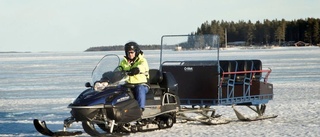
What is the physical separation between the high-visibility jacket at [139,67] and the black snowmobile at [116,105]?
89mm

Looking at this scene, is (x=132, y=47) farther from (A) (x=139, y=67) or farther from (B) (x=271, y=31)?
(B) (x=271, y=31)

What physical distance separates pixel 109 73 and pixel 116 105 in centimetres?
62

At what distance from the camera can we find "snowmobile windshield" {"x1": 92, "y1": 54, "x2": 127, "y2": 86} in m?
9.29

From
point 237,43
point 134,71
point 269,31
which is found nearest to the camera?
point 134,71

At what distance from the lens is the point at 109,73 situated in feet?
30.9

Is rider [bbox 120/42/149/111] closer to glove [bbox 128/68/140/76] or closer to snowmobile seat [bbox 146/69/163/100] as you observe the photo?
glove [bbox 128/68/140/76]

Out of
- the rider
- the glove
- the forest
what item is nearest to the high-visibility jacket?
the rider

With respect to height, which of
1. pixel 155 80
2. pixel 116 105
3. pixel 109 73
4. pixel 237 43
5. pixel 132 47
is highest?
pixel 132 47

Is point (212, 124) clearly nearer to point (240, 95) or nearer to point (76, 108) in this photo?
point (240, 95)

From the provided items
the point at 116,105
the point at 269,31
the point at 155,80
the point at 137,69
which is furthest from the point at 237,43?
the point at 116,105

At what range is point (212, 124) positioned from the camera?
10766 mm

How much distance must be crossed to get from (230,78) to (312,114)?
1694 mm

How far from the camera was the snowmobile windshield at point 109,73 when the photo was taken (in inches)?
366

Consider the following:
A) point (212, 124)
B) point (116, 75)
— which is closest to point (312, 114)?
point (212, 124)
